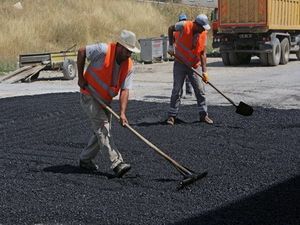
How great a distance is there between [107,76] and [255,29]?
48.7 feet

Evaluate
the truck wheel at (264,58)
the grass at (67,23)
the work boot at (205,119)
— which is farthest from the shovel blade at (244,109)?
the grass at (67,23)

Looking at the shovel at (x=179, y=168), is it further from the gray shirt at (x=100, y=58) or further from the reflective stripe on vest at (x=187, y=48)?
the reflective stripe on vest at (x=187, y=48)

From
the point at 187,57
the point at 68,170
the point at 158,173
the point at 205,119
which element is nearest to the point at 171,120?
the point at 205,119

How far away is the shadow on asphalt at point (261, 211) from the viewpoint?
15.3 ft

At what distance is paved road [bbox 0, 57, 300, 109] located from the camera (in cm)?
1230

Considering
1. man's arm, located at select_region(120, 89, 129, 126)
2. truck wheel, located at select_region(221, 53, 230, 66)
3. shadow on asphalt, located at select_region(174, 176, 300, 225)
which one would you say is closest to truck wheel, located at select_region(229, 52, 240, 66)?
truck wheel, located at select_region(221, 53, 230, 66)

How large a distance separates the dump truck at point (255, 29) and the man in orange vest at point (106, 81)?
48.4 ft

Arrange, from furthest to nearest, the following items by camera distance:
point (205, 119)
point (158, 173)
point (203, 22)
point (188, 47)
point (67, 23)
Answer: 1. point (67, 23)
2. point (205, 119)
3. point (188, 47)
4. point (203, 22)
5. point (158, 173)

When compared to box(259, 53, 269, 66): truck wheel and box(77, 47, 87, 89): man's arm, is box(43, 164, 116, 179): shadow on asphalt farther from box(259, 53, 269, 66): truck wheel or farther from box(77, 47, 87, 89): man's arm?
box(259, 53, 269, 66): truck wheel

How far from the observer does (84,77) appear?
5.98 m

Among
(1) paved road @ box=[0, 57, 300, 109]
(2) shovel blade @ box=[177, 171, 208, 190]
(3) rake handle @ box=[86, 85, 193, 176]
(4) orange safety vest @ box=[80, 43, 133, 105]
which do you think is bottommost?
(1) paved road @ box=[0, 57, 300, 109]

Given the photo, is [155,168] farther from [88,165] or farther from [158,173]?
[88,165]

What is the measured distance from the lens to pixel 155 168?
6402 millimetres

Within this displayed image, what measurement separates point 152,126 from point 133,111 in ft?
4.86
